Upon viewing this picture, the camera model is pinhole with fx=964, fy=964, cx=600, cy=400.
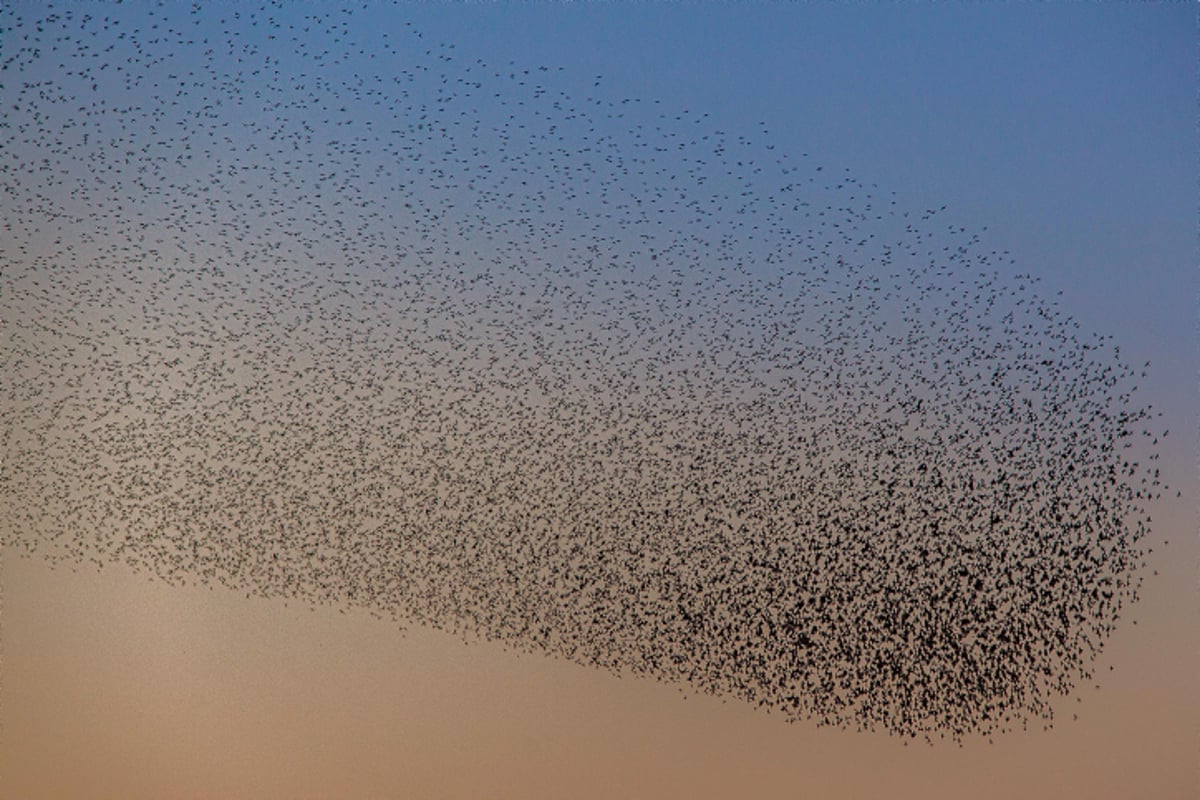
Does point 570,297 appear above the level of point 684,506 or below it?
above

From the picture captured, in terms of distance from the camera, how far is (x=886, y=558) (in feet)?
14.2

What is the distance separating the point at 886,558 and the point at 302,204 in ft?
10.4

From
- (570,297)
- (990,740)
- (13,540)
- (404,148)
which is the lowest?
(990,740)

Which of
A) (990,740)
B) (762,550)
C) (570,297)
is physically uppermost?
(570,297)

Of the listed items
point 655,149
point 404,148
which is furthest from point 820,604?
point 404,148

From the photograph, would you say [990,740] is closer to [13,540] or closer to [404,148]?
[404,148]

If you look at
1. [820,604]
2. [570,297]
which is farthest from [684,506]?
[570,297]

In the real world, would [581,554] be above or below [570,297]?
below

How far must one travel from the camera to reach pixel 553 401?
4477mm

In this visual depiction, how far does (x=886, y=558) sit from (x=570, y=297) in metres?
1.87

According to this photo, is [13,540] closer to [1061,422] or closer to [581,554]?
[581,554]

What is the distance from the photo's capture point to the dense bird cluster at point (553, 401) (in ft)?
14.2

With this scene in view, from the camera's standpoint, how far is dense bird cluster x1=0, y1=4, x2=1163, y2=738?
4328mm

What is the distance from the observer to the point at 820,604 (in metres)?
4.33
